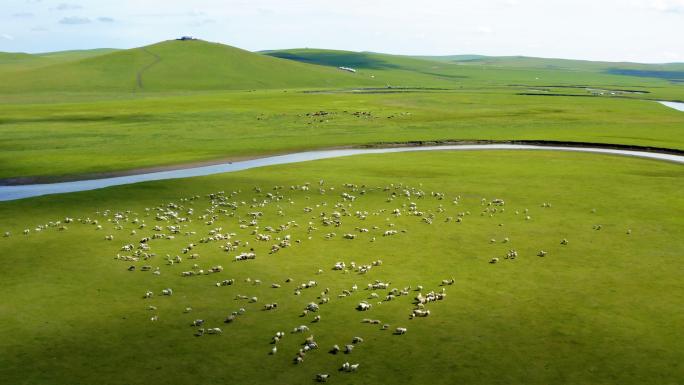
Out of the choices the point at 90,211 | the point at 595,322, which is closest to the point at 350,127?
the point at 90,211

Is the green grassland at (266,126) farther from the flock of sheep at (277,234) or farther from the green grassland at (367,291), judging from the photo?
the green grassland at (367,291)

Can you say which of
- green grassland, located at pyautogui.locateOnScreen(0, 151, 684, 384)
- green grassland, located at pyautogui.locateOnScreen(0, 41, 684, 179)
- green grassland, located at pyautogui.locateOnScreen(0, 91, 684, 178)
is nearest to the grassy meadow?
green grassland, located at pyautogui.locateOnScreen(0, 151, 684, 384)

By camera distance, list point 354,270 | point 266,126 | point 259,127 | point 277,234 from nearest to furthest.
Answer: point 354,270
point 277,234
point 259,127
point 266,126

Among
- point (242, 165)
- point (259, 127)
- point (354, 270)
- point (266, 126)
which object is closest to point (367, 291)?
point (354, 270)

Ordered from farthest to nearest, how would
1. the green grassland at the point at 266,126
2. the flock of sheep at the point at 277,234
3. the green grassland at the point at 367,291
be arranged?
1. the green grassland at the point at 266,126
2. the flock of sheep at the point at 277,234
3. the green grassland at the point at 367,291

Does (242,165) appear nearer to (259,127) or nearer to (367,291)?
(259,127)

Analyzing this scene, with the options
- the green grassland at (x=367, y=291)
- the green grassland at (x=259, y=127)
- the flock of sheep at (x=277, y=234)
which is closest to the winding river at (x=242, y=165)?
the green grassland at (x=259, y=127)

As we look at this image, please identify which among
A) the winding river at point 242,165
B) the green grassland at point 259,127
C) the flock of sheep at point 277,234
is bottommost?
the winding river at point 242,165
